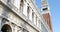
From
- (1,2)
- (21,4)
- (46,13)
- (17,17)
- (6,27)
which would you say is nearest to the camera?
(1,2)

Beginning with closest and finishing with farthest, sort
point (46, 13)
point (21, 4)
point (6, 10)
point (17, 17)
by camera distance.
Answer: point (6, 10)
point (17, 17)
point (21, 4)
point (46, 13)

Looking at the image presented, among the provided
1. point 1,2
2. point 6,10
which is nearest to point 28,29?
point 6,10

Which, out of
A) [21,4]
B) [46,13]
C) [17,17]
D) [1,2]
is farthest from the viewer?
[46,13]

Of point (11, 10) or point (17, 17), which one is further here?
point (17, 17)

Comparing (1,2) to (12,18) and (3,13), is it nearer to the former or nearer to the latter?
(3,13)

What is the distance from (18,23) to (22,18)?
0.78 m

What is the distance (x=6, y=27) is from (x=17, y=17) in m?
1.41

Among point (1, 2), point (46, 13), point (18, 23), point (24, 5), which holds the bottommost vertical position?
point (46, 13)

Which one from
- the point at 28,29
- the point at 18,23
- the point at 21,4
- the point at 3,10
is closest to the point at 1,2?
the point at 3,10

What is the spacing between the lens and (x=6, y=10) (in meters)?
9.54

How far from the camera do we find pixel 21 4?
43.1 feet

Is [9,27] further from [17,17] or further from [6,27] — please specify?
[17,17]

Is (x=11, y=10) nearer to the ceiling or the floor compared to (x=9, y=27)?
nearer to the ceiling

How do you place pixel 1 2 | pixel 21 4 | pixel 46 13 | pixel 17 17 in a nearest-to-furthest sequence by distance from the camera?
pixel 1 2 → pixel 17 17 → pixel 21 4 → pixel 46 13
